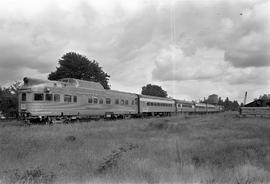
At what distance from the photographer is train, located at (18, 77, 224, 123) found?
21828 mm

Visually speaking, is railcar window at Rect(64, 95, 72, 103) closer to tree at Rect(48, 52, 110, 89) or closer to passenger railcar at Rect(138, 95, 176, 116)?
passenger railcar at Rect(138, 95, 176, 116)

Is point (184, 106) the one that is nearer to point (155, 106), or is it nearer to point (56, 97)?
point (155, 106)

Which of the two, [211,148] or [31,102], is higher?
[31,102]

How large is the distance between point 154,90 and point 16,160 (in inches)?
4127

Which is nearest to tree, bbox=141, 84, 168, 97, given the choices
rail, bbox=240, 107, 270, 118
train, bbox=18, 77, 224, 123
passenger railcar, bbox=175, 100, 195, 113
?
passenger railcar, bbox=175, 100, 195, 113

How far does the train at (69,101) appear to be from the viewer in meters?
21.8

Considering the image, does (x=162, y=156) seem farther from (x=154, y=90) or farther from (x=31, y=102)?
(x=154, y=90)

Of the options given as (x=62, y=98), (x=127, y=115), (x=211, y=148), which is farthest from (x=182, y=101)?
(x=211, y=148)

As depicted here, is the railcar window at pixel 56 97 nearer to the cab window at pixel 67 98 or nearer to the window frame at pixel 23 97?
the cab window at pixel 67 98

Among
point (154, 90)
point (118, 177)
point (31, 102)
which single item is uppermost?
point (154, 90)

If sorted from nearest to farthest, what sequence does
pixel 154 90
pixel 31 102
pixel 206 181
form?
pixel 206 181 → pixel 31 102 → pixel 154 90

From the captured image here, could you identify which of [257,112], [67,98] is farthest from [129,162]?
[257,112]

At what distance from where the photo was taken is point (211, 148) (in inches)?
445

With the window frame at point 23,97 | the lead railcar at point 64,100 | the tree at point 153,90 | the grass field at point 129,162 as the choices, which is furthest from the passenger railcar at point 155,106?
the tree at point 153,90
